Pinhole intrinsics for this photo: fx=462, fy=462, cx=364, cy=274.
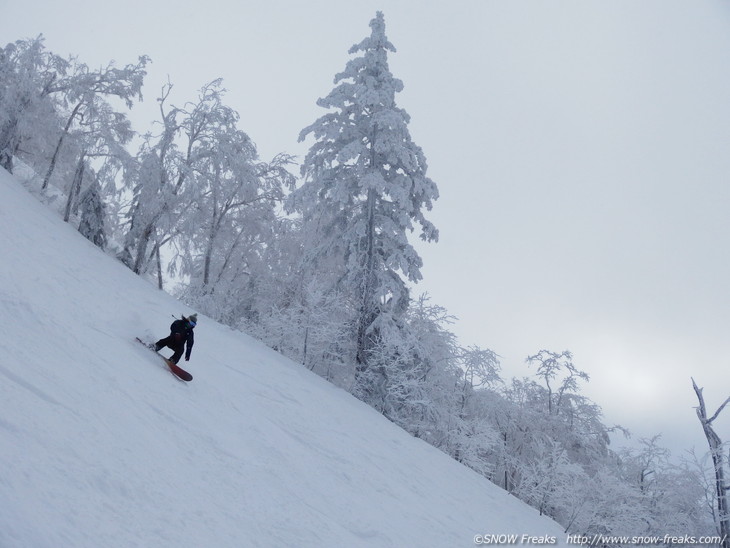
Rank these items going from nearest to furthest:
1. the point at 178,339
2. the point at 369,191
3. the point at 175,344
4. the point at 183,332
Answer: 1. the point at 175,344
2. the point at 178,339
3. the point at 183,332
4. the point at 369,191

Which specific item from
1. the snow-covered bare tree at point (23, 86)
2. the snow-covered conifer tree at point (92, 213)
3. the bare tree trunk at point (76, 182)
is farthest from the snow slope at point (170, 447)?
the snow-covered bare tree at point (23, 86)

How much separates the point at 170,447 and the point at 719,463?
76.6 feet

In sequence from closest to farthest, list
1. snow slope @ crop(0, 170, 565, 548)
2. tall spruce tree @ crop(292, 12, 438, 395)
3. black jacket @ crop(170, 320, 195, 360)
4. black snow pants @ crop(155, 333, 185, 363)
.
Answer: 1. snow slope @ crop(0, 170, 565, 548)
2. black snow pants @ crop(155, 333, 185, 363)
3. black jacket @ crop(170, 320, 195, 360)
4. tall spruce tree @ crop(292, 12, 438, 395)

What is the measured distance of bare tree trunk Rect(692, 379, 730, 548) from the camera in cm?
1978

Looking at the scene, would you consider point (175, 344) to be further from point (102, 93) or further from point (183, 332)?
point (102, 93)

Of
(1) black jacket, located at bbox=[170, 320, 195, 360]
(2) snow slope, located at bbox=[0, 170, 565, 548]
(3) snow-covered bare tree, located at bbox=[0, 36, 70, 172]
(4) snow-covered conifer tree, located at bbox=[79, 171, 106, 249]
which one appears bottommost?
(2) snow slope, located at bbox=[0, 170, 565, 548]

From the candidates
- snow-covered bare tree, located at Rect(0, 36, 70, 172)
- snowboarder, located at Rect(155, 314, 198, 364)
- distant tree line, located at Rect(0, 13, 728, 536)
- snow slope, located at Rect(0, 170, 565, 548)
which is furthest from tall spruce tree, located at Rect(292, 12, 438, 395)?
snow-covered bare tree, located at Rect(0, 36, 70, 172)

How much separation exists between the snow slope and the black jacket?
64cm

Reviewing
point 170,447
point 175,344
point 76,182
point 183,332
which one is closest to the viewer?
point 170,447

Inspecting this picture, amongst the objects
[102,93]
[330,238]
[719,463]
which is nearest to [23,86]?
[102,93]

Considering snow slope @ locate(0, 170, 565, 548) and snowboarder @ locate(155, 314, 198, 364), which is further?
snowboarder @ locate(155, 314, 198, 364)

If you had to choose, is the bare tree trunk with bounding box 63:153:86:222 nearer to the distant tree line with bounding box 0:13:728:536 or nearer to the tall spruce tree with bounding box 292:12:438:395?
the distant tree line with bounding box 0:13:728:536

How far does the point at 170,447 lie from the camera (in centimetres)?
685

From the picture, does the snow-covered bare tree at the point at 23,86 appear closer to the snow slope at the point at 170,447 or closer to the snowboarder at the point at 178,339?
the snow slope at the point at 170,447
